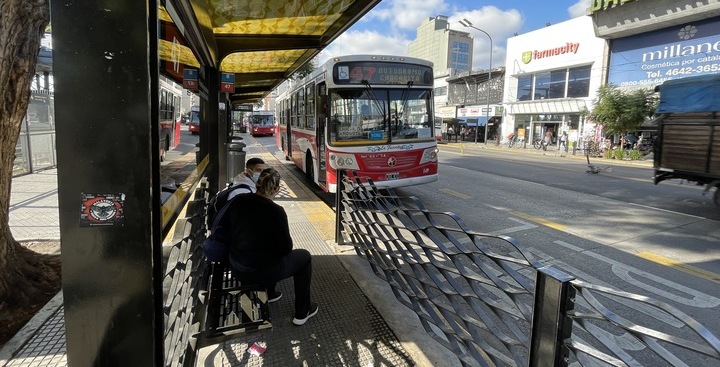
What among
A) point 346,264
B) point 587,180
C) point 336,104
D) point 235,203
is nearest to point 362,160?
point 336,104

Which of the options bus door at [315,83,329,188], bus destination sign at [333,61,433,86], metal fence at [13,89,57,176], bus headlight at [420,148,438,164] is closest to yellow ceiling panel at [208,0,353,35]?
bus destination sign at [333,61,433,86]

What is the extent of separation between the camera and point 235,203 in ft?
10.6

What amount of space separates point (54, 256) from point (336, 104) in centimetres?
518

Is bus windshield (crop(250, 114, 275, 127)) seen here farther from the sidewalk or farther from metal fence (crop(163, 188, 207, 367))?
metal fence (crop(163, 188, 207, 367))

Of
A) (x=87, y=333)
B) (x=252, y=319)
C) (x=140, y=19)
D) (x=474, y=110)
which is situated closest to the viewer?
(x=140, y=19)

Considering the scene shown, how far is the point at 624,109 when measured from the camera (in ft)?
69.3

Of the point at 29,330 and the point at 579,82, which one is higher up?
the point at 579,82

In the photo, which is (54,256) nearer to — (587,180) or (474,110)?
(587,180)

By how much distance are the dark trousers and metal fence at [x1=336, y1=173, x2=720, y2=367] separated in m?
0.86

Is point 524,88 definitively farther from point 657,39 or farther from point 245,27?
point 245,27

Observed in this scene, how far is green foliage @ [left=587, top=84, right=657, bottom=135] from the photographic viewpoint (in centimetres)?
2081

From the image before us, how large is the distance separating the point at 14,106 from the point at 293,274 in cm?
271

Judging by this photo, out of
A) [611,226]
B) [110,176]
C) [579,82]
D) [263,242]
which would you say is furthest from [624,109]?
[110,176]

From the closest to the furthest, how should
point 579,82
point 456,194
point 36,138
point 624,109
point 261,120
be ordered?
point 456,194 → point 36,138 → point 624,109 → point 579,82 → point 261,120
